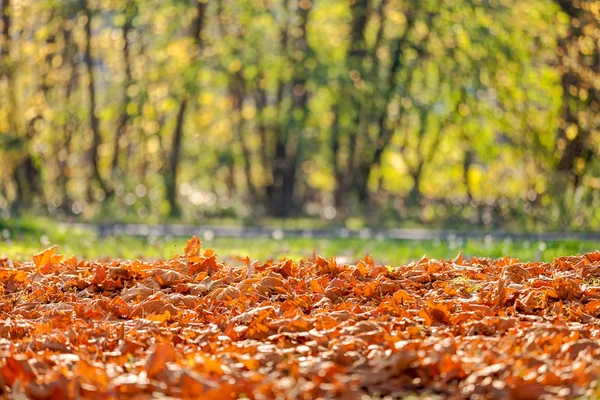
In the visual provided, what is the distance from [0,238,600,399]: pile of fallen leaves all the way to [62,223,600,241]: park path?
9.96m

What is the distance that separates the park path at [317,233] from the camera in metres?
17.5

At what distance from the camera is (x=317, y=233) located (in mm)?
19266

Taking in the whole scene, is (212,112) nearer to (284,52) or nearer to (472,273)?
(284,52)

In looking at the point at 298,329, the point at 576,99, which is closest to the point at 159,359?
the point at 298,329

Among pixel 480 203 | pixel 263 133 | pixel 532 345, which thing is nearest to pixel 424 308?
pixel 532 345

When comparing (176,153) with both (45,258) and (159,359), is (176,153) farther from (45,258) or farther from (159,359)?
(159,359)

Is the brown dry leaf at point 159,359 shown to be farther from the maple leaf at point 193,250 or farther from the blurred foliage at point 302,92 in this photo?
the blurred foliage at point 302,92

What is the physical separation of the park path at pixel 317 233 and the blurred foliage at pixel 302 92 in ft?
6.08

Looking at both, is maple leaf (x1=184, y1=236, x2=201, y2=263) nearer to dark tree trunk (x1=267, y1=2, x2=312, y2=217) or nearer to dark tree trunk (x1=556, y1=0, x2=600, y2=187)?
dark tree trunk (x1=556, y1=0, x2=600, y2=187)

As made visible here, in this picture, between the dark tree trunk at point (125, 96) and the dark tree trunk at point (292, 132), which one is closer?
the dark tree trunk at point (125, 96)

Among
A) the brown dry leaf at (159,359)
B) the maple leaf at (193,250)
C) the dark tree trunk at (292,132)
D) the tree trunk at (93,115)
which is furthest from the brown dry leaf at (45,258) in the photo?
the dark tree trunk at (292,132)

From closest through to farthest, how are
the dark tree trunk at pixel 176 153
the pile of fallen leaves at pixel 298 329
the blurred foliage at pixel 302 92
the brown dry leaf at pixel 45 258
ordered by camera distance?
the pile of fallen leaves at pixel 298 329
the brown dry leaf at pixel 45 258
the blurred foliage at pixel 302 92
the dark tree trunk at pixel 176 153

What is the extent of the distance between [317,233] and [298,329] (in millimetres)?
14168

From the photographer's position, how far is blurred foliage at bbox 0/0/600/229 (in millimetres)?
21766
